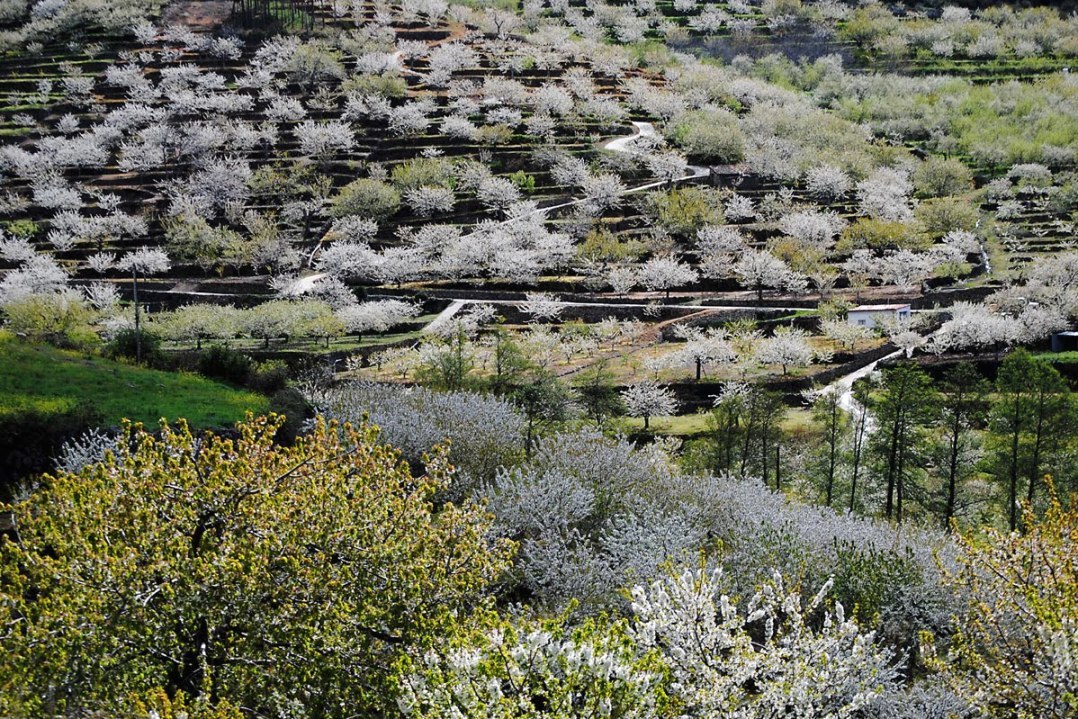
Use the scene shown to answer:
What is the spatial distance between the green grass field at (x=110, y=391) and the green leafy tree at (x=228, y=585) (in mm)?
13208

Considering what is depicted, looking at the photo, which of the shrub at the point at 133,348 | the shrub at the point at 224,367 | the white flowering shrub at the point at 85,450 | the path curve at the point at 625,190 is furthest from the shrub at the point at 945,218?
the white flowering shrub at the point at 85,450

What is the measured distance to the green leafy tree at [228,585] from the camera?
12766 mm

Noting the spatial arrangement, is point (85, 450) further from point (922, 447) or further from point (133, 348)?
point (922, 447)

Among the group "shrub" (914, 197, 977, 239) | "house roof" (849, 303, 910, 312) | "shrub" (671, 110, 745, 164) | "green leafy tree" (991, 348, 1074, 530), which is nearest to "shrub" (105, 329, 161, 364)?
"green leafy tree" (991, 348, 1074, 530)

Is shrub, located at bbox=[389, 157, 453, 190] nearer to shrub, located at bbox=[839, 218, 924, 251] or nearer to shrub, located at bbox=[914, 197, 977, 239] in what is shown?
shrub, located at bbox=[839, 218, 924, 251]

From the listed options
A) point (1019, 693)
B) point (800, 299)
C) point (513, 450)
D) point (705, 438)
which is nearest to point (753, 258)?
point (800, 299)

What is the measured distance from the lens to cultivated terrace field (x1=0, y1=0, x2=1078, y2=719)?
13266mm

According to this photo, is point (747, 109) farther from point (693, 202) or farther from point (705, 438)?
point (705, 438)

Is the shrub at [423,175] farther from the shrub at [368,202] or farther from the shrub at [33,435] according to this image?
the shrub at [33,435]

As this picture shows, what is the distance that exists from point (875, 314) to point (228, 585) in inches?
2582

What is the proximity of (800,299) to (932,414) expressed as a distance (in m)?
34.1

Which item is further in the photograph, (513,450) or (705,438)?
(705,438)

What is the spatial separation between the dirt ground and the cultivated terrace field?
1.21 meters

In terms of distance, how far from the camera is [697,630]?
13.3m
